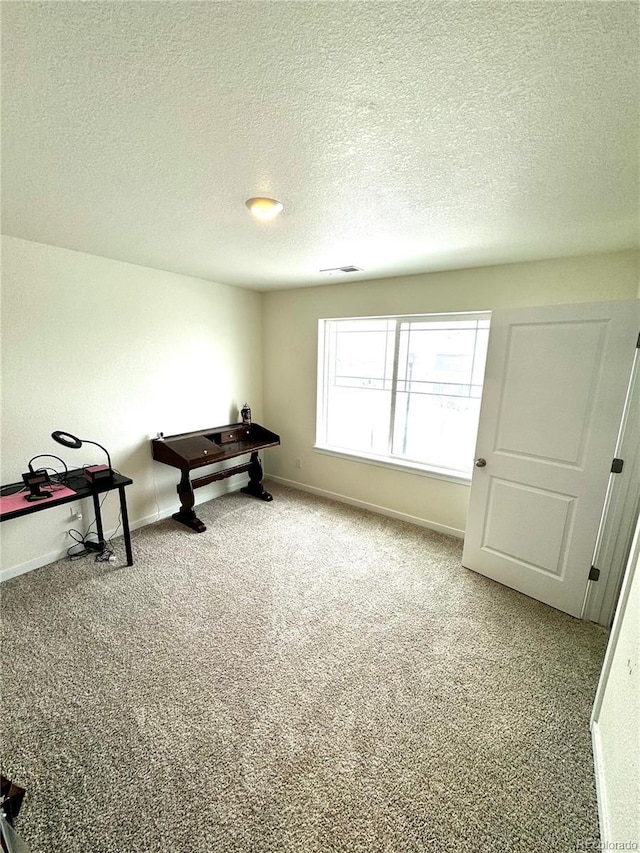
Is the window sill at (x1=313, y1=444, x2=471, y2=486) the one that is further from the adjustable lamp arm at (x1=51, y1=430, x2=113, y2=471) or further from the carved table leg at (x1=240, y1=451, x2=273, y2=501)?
the adjustable lamp arm at (x1=51, y1=430, x2=113, y2=471)

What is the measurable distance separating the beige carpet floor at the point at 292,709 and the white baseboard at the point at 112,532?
9cm

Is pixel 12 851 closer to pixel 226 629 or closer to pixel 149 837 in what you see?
pixel 149 837

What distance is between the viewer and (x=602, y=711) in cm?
143

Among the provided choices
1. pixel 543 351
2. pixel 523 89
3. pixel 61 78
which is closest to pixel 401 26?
pixel 523 89

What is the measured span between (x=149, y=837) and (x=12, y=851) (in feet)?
1.35

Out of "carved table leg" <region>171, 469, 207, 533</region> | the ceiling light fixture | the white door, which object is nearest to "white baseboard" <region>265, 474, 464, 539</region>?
the white door

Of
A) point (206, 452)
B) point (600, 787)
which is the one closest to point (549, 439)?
point (600, 787)

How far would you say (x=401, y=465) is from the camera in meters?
3.34

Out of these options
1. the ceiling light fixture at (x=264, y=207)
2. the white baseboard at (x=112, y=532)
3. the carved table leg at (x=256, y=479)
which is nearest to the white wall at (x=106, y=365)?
the white baseboard at (x=112, y=532)

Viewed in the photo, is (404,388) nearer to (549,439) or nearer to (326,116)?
(549,439)

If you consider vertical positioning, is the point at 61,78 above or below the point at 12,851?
above

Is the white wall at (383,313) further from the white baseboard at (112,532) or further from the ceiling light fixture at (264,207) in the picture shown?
the ceiling light fixture at (264,207)

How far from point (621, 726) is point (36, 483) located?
3193mm

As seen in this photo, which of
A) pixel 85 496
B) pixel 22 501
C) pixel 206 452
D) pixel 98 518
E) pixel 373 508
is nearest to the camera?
pixel 22 501
